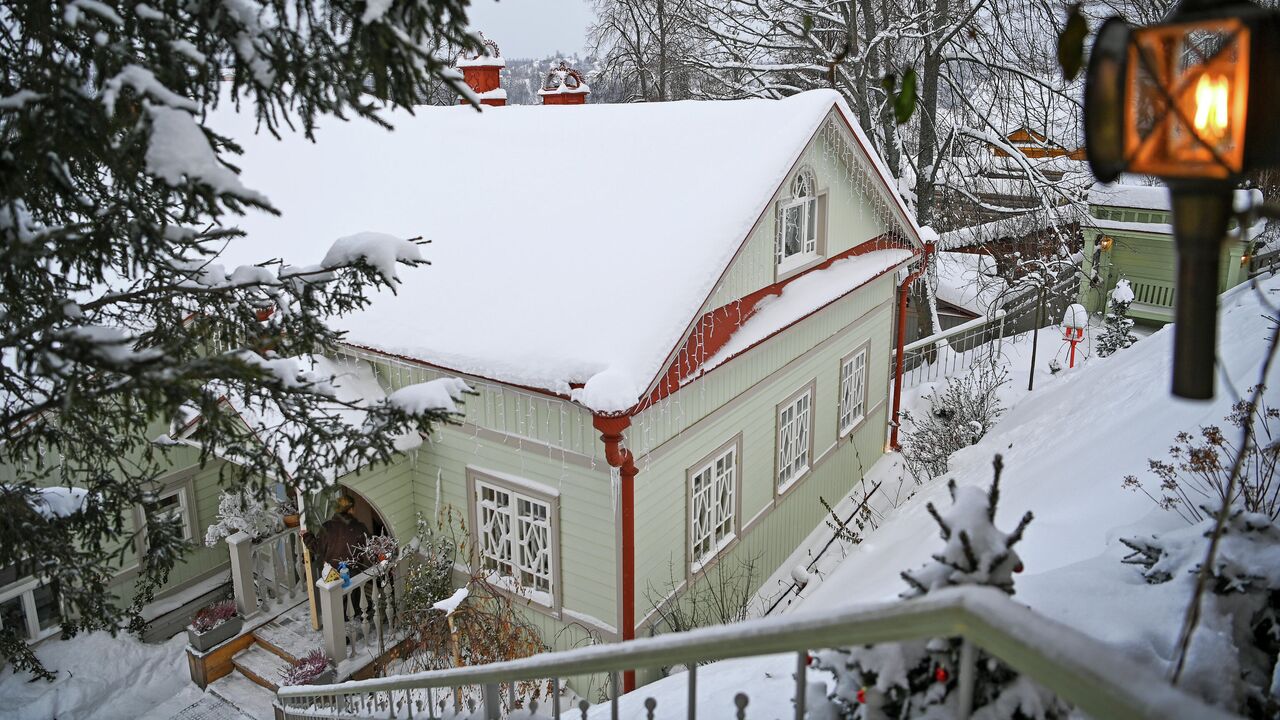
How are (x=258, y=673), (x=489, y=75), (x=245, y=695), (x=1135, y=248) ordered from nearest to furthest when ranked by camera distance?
(x=245, y=695), (x=258, y=673), (x=489, y=75), (x=1135, y=248)

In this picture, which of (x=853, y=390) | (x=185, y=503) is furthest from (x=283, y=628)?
(x=853, y=390)

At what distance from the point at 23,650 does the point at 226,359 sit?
782 cm

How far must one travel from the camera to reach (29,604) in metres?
9.23

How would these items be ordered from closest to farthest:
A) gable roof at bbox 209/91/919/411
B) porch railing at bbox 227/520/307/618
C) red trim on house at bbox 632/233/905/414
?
1. red trim on house at bbox 632/233/905/414
2. gable roof at bbox 209/91/919/411
3. porch railing at bbox 227/520/307/618

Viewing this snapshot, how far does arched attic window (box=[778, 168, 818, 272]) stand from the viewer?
9.62 meters

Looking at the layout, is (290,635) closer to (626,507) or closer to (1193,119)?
(626,507)

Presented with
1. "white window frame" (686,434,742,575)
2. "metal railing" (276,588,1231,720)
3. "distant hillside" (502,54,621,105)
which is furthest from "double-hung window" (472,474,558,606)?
"distant hillside" (502,54,621,105)

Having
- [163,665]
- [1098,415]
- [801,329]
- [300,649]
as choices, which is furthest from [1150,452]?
[163,665]

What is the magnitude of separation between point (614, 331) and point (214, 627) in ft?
18.4

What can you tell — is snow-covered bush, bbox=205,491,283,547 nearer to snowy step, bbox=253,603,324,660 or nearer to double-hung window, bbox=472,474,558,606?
snowy step, bbox=253,603,324,660

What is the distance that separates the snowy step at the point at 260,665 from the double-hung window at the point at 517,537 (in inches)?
98.5

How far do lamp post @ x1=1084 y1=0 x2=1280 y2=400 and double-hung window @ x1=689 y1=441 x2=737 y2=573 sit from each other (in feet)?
22.5

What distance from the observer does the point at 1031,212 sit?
51.4 feet

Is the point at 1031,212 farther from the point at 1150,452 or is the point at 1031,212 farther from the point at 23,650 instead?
the point at 23,650
